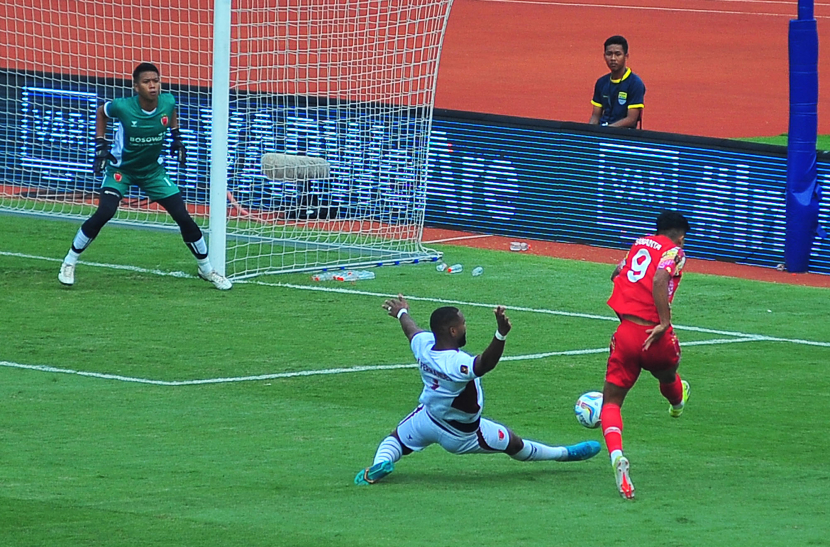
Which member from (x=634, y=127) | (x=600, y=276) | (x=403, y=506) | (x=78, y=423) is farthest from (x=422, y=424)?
(x=634, y=127)

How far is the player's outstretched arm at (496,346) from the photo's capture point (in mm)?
7359

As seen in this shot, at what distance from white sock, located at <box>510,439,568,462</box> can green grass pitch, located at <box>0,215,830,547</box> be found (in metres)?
0.13

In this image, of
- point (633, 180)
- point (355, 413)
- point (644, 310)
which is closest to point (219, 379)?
point (355, 413)

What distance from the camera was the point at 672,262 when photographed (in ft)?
27.1

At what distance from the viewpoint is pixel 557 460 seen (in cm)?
842

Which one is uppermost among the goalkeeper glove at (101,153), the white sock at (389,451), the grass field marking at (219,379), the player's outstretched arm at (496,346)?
the goalkeeper glove at (101,153)

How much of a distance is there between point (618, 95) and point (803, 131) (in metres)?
2.28

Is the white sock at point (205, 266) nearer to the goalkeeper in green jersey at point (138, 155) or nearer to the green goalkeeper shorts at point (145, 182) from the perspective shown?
the goalkeeper in green jersey at point (138, 155)

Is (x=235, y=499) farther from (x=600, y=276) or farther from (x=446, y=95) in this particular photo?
(x=446, y=95)

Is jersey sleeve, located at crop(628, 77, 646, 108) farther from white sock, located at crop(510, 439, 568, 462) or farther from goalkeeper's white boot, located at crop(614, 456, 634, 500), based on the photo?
goalkeeper's white boot, located at crop(614, 456, 634, 500)

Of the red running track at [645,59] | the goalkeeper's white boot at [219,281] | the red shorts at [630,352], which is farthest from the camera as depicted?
the red running track at [645,59]

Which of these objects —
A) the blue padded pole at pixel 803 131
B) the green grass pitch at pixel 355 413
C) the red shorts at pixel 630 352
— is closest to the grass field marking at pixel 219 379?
the green grass pitch at pixel 355 413

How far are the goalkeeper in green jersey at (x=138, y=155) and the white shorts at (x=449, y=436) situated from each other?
19.7ft

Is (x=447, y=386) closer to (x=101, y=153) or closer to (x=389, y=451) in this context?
(x=389, y=451)
